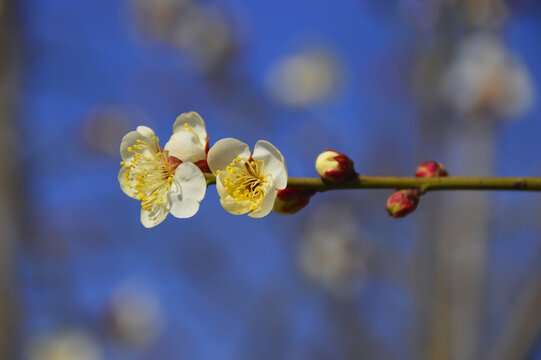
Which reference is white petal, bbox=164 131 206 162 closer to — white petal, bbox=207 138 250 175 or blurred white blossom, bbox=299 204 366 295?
white petal, bbox=207 138 250 175

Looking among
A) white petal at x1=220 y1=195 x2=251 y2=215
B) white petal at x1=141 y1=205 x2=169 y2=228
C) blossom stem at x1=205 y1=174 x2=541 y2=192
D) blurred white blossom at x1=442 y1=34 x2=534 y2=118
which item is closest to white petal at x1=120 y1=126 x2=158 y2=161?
white petal at x1=141 y1=205 x2=169 y2=228

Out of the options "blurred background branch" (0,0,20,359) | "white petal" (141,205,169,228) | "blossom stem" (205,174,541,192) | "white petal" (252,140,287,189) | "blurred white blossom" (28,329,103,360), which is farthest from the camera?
"blurred white blossom" (28,329,103,360)

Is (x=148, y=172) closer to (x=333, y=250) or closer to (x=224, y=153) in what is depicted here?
(x=224, y=153)

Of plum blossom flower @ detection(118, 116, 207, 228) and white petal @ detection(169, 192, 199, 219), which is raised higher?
plum blossom flower @ detection(118, 116, 207, 228)

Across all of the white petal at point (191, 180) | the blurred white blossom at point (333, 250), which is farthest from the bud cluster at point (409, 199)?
the blurred white blossom at point (333, 250)

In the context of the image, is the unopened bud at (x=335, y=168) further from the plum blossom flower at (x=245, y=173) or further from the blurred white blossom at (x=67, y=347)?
the blurred white blossom at (x=67, y=347)

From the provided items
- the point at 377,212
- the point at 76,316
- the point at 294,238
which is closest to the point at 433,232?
the point at 377,212
